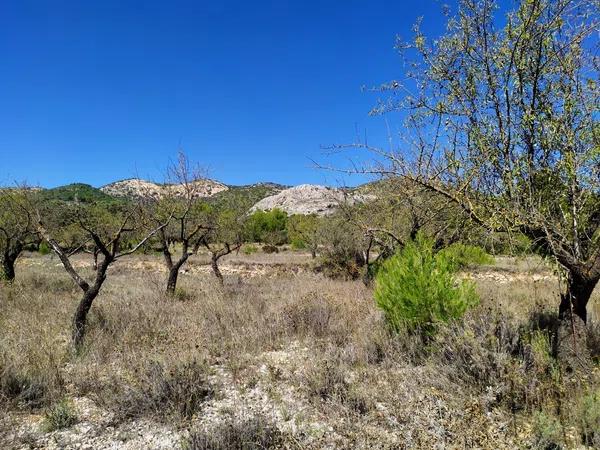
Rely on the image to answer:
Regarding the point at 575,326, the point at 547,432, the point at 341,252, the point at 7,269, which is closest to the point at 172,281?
the point at 7,269

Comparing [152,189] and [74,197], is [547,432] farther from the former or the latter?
[152,189]

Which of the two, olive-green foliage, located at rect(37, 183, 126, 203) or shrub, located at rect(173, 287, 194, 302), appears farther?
shrub, located at rect(173, 287, 194, 302)

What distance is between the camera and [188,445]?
13.1 ft

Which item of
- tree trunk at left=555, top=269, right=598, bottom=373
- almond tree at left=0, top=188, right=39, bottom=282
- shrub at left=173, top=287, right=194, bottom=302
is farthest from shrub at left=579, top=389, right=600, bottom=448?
almond tree at left=0, top=188, right=39, bottom=282

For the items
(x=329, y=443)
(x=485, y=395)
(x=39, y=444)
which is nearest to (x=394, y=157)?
(x=485, y=395)

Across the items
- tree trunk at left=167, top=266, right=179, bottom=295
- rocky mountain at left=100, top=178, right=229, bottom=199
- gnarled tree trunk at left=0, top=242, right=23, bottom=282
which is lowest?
tree trunk at left=167, top=266, right=179, bottom=295

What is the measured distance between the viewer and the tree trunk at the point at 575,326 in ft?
16.0

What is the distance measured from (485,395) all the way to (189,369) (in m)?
3.70

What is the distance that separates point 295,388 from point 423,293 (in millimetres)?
2648

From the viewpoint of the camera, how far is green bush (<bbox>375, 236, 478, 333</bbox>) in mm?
6480

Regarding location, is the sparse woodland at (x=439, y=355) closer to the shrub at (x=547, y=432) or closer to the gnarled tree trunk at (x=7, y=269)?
the shrub at (x=547, y=432)

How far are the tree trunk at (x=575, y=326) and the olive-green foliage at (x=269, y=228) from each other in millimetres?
48255

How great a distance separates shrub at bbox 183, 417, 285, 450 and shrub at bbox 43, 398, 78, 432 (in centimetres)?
165

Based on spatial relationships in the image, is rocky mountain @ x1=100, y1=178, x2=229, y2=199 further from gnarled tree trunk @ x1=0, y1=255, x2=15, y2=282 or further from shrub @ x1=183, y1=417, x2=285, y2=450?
shrub @ x1=183, y1=417, x2=285, y2=450
